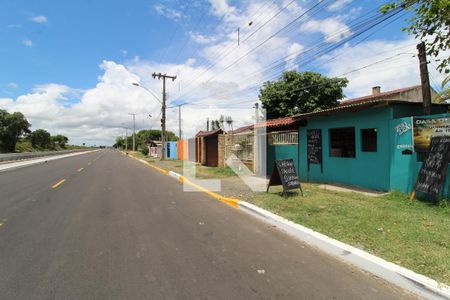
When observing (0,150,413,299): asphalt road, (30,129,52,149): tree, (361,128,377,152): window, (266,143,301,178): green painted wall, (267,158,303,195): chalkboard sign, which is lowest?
(0,150,413,299): asphalt road

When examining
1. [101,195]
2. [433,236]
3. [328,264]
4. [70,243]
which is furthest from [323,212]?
[101,195]

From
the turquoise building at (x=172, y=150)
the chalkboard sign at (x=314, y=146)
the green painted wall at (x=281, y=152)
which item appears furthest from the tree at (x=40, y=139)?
the chalkboard sign at (x=314, y=146)

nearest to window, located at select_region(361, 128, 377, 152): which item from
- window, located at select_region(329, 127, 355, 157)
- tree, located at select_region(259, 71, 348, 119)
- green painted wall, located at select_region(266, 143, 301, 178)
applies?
window, located at select_region(329, 127, 355, 157)

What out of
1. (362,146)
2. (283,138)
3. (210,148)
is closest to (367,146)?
(362,146)

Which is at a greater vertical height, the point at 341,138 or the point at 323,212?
the point at 341,138

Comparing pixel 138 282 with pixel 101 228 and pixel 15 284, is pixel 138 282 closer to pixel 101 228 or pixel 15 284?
pixel 15 284

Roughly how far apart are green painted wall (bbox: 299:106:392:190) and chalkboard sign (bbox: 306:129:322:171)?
7.1 inches

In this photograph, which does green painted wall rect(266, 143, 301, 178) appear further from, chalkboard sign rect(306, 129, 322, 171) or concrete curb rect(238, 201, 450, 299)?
concrete curb rect(238, 201, 450, 299)

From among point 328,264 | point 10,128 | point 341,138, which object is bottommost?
point 328,264

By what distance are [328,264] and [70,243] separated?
13.8ft

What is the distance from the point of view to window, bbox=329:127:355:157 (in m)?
11.7

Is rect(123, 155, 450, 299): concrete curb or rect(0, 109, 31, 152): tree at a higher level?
rect(0, 109, 31, 152): tree

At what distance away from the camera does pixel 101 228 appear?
650cm

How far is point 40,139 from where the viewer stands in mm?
83688
